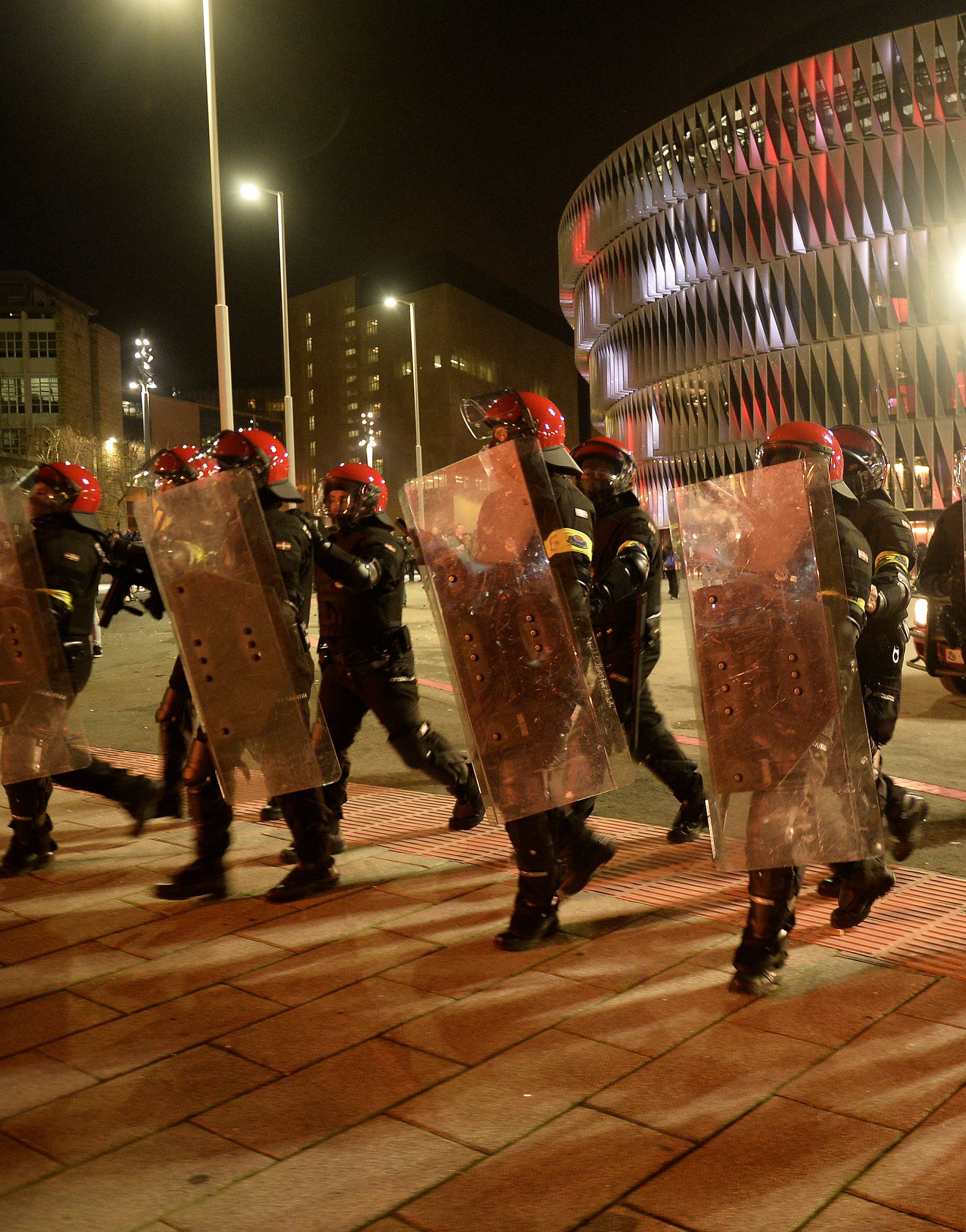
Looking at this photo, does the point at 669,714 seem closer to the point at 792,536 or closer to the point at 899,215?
the point at 792,536

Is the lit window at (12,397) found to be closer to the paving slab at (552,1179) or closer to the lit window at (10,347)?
the lit window at (10,347)

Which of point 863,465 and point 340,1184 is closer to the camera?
point 340,1184

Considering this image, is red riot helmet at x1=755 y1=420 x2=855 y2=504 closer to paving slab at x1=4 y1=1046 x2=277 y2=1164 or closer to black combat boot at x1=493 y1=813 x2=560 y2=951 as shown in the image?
black combat boot at x1=493 y1=813 x2=560 y2=951

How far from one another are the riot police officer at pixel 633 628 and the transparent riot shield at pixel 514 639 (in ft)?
4.62

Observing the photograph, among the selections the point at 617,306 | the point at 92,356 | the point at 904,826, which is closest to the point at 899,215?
the point at 617,306

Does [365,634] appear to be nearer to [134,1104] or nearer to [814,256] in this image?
[134,1104]

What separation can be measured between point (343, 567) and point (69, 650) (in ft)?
4.66

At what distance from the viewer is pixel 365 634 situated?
16.4 feet

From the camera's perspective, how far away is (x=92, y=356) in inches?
3735

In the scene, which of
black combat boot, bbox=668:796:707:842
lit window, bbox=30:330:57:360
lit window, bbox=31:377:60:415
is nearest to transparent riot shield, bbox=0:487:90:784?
black combat boot, bbox=668:796:707:842

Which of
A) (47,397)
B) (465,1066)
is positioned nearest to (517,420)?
(465,1066)

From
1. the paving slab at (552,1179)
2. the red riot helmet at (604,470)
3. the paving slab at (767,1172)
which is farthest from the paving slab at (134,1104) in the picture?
the red riot helmet at (604,470)

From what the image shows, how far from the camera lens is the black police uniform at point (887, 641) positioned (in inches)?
177

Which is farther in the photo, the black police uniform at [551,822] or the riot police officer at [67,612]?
the riot police officer at [67,612]
